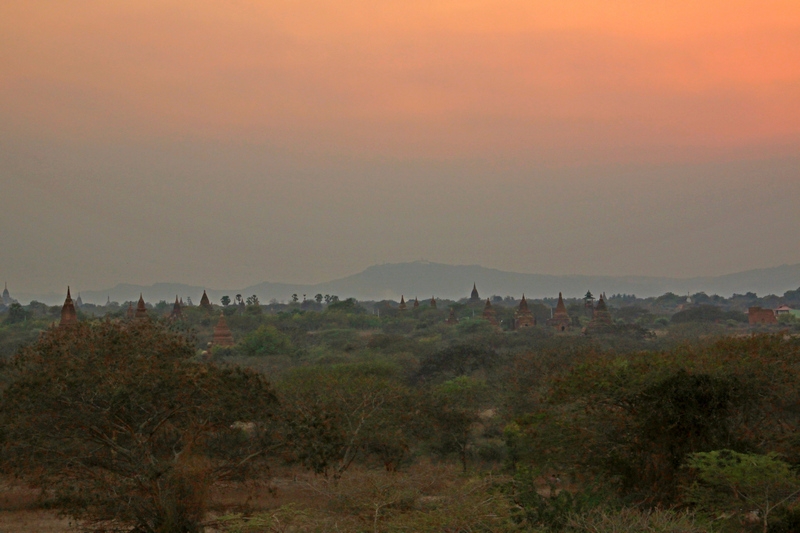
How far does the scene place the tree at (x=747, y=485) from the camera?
17.4 metres

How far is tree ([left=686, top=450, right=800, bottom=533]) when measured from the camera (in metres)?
17.4

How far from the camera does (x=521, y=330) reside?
9025cm

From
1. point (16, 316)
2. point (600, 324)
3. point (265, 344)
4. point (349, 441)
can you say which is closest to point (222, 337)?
point (265, 344)

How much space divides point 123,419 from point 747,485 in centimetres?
1413

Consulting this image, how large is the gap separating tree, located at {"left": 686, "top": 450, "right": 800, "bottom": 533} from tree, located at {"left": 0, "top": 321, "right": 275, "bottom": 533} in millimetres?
10524

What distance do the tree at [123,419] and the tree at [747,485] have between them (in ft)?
34.5

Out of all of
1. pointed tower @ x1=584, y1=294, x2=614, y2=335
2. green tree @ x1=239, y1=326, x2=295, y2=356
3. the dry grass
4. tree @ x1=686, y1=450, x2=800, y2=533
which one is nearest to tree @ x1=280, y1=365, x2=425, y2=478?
the dry grass

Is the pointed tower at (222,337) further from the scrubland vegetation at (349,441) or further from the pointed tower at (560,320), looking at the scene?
the scrubland vegetation at (349,441)

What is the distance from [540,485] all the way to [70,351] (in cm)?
1631

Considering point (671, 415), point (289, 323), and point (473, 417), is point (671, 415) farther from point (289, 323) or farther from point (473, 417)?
point (289, 323)

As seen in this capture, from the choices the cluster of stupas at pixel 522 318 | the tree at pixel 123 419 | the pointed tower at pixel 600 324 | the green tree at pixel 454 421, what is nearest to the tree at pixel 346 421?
the tree at pixel 123 419

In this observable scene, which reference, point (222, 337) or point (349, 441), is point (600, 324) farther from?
point (349, 441)

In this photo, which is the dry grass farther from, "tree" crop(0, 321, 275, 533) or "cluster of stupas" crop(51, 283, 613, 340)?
"cluster of stupas" crop(51, 283, 613, 340)

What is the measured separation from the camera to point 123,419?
822 inches
